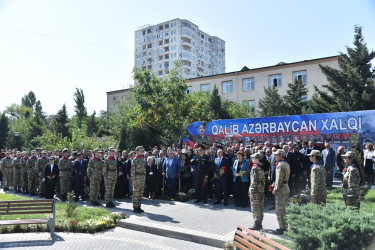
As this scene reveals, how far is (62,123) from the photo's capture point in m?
37.8

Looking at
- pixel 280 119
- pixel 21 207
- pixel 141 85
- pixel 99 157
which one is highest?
pixel 141 85

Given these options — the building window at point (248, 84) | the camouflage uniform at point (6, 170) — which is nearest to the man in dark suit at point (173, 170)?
the camouflage uniform at point (6, 170)

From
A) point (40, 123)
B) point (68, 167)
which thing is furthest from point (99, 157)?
point (40, 123)

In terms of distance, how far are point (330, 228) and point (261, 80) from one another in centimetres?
4015

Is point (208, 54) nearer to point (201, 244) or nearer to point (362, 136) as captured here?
point (362, 136)

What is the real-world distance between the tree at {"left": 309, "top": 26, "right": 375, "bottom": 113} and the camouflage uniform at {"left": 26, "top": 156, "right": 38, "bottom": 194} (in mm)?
23689

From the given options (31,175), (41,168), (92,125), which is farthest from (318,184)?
(92,125)

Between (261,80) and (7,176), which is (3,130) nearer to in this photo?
(7,176)

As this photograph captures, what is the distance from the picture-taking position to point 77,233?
320 inches

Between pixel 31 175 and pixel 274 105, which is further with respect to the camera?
pixel 274 105

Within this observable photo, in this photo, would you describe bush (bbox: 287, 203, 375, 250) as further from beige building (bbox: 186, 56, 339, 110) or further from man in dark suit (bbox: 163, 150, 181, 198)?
beige building (bbox: 186, 56, 339, 110)

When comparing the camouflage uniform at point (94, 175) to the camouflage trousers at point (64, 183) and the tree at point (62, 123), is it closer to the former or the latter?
the camouflage trousers at point (64, 183)

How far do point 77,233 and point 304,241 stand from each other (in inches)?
240

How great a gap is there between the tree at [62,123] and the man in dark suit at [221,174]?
99.0 ft
